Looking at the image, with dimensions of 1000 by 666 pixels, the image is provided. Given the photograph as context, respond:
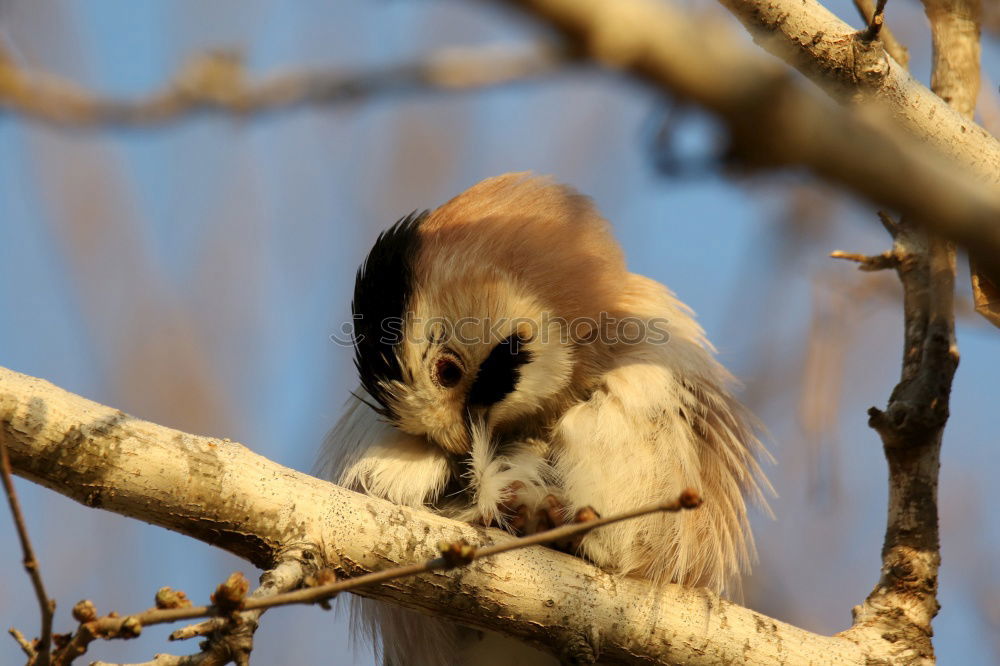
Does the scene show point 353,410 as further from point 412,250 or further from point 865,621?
point 865,621

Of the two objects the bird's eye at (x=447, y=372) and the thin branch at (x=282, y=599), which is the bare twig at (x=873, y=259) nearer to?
the bird's eye at (x=447, y=372)

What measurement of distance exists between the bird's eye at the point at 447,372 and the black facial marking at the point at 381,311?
0.12 m

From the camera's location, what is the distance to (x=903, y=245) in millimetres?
3326

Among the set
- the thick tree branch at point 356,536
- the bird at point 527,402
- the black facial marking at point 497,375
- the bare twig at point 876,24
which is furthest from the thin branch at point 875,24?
the thick tree branch at point 356,536

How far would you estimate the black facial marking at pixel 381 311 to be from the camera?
10.4 ft

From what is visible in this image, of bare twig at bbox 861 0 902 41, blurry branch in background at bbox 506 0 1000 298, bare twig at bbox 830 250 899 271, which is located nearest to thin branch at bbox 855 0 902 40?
bare twig at bbox 861 0 902 41

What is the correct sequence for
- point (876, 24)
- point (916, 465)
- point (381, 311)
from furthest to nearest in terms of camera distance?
point (381, 311), point (916, 465), point (876, 24)

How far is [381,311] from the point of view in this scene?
127 inches

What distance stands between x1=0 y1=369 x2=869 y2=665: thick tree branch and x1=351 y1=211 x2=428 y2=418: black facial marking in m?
0.73

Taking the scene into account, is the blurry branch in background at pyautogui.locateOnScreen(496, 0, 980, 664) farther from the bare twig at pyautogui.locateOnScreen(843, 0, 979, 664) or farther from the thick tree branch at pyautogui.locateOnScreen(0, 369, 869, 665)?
the thick tree branch at pyautogui.locateOnScreen(0, 369, 869, 665)

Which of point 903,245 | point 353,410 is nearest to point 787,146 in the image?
point 903,245

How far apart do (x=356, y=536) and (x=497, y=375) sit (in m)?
0.91

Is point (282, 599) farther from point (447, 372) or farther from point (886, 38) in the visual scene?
point (886, 38)

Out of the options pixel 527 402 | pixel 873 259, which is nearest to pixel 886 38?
pixel 873 259
